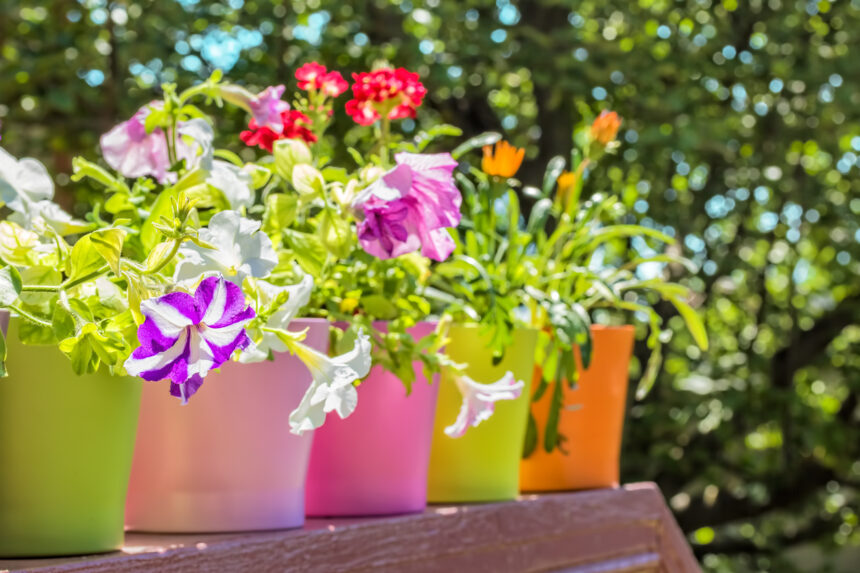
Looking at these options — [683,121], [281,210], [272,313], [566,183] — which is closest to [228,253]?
[272,313]

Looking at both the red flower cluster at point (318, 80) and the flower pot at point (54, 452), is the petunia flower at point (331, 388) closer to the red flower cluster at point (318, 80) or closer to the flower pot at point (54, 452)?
the flower pot at point (54, 452)

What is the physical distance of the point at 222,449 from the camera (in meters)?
0.49

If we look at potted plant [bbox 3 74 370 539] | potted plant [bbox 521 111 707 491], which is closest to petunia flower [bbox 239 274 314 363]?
potted plant [bbox 3 74 370 539]

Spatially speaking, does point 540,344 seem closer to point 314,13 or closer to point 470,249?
point 470,249

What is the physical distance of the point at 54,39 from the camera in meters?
2.00

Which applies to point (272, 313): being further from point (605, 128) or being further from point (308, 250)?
point (605, 128)

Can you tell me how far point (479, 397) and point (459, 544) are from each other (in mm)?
95

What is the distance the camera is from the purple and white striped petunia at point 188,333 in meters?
0.34

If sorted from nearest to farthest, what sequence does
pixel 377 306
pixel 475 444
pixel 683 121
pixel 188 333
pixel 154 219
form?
1. pixel 188 333
2. pixel 154 219
3. pixel 377 306
4. pixel 475 444
5. pixel 683 121

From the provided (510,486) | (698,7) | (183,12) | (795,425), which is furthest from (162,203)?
(795,425)

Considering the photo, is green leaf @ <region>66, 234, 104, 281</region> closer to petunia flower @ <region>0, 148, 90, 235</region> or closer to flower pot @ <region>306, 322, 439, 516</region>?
petunia flower @ <region>0, 148, 90, 235</region>

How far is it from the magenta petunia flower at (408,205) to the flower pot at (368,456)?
0.08 metres

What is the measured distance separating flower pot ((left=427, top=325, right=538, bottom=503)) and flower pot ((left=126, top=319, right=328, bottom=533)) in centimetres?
18

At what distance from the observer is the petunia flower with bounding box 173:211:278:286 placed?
382 mm
